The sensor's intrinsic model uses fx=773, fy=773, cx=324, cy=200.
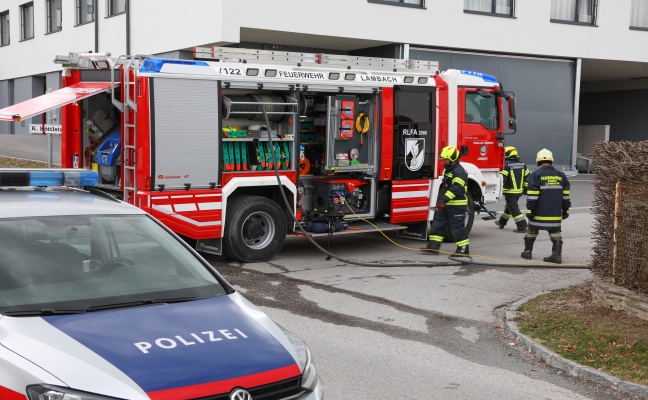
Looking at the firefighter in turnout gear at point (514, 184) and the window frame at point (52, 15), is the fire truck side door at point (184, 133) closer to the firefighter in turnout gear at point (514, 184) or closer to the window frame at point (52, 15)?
the firefighter in turnout gear at point (514, 184)

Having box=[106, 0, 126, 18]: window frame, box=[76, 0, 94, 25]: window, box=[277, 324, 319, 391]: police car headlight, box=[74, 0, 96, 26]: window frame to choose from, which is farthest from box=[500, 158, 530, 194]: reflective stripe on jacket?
box=[74, 0, 96, 26]: window frame

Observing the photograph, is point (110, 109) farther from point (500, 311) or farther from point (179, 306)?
point (179, 306)

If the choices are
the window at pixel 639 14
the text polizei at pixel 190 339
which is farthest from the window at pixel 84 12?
the text polizei at pixel 190 339

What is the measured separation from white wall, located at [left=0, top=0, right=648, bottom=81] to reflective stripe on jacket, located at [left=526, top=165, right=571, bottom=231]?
1132 cm

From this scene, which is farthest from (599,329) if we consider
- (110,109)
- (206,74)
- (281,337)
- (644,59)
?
(644,59)

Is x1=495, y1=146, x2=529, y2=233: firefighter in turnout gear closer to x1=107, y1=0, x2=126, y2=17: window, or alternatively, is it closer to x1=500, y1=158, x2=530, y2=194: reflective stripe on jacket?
x1=500, y1=158, x2=530, y2=194: reflective stripe on jacket

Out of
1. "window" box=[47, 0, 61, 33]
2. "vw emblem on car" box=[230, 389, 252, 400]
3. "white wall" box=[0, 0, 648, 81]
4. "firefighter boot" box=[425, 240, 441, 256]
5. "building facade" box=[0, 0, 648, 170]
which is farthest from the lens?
"window" box=[47, 0, 61, 33]

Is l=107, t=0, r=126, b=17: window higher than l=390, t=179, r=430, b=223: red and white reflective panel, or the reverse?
l=107, t=0, r=126, b=17: window

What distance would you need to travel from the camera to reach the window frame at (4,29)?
38.6 meters

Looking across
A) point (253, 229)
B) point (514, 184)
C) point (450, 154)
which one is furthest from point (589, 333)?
Answer: point (514, 184)

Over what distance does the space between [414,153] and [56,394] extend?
32.7 feet

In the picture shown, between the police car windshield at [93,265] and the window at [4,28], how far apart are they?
123 ft

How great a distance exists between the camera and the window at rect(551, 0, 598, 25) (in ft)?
91.6

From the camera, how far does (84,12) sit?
30.0 meters
